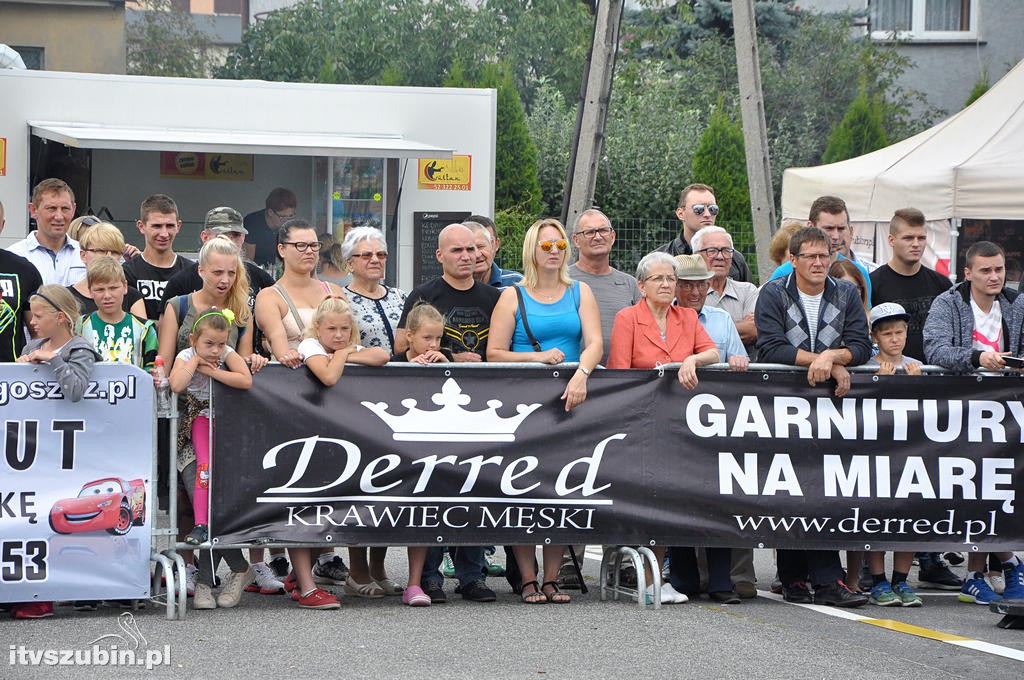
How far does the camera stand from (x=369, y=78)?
137 ft

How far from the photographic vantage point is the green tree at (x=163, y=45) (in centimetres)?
4050

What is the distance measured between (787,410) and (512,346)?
1.54 m

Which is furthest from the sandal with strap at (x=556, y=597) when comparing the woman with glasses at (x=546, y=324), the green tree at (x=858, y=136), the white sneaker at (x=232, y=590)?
the green tree at (x=858, y=136)

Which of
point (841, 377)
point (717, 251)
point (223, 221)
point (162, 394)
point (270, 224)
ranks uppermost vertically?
point (270, 224)

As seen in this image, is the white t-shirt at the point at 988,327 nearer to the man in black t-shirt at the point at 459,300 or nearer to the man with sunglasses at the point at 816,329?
the man with sunglasses at the point at 816,329

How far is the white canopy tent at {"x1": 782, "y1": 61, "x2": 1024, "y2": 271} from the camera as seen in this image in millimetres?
16281

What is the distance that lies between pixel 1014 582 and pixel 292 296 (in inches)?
171

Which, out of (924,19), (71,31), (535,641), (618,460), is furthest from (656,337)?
(924,19)

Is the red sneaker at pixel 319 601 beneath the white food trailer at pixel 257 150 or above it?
beneath

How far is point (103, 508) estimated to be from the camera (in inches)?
299

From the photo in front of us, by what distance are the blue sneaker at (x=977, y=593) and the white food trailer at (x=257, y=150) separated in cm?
966

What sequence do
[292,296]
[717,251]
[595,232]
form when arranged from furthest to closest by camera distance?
[717,251] → [595,232] → [292,296]

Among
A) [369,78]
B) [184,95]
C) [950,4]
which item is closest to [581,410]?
[184,95]

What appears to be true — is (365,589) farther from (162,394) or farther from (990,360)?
(990,360)
